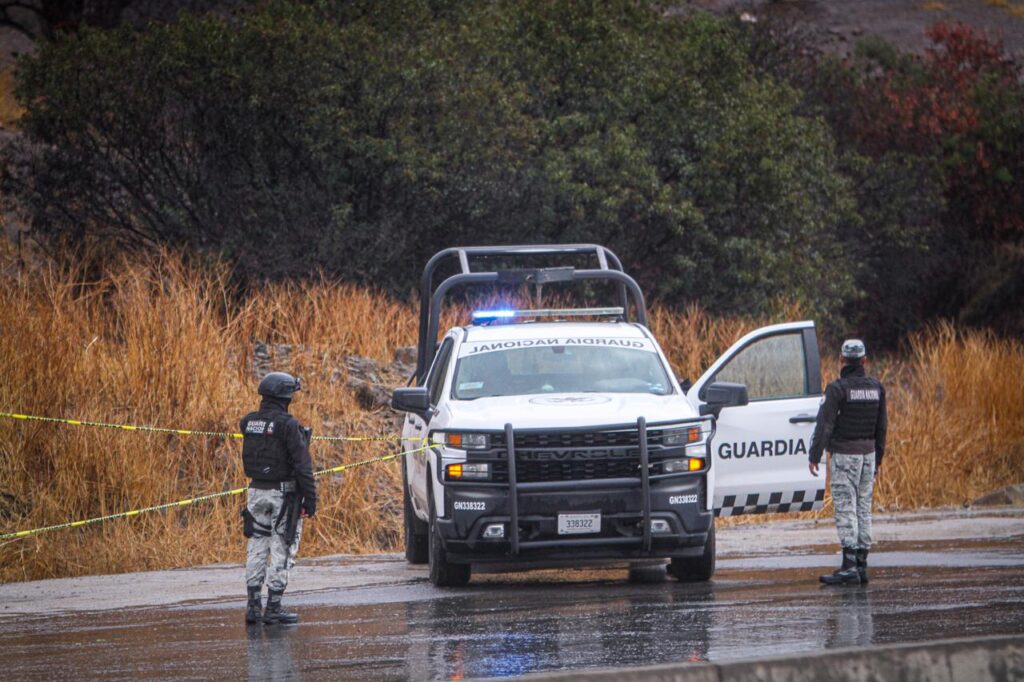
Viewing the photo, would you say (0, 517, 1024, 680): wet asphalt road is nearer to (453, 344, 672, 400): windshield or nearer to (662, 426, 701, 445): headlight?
(662, 426, 701, 445): headlight

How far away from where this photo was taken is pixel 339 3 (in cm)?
3519

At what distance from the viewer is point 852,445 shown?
465 inches

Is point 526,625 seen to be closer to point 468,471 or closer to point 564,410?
point 468,471

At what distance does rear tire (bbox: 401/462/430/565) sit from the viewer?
14.4 meters

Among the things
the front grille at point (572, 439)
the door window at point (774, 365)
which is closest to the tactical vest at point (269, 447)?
the front grille at point (572, 439)

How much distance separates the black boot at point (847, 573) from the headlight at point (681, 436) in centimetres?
130

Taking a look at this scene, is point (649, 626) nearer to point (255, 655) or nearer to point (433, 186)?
point (255, 655)

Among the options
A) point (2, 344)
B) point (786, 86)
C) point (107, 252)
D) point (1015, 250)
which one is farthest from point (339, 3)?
point (1015, 250)

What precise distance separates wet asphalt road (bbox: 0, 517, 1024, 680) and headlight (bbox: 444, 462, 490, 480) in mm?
850

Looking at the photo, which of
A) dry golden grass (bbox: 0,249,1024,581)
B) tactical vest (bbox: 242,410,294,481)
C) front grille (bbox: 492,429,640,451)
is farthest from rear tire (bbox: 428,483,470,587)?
dry golden grass (bbox: 0,249,1024,581)

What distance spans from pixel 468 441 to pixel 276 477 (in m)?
1.96

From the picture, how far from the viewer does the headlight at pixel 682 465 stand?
11.9 metres

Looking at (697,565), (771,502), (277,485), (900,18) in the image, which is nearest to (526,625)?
(277,485)

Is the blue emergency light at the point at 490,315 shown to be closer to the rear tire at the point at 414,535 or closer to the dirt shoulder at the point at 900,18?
the rear tire at the point at 414,535
